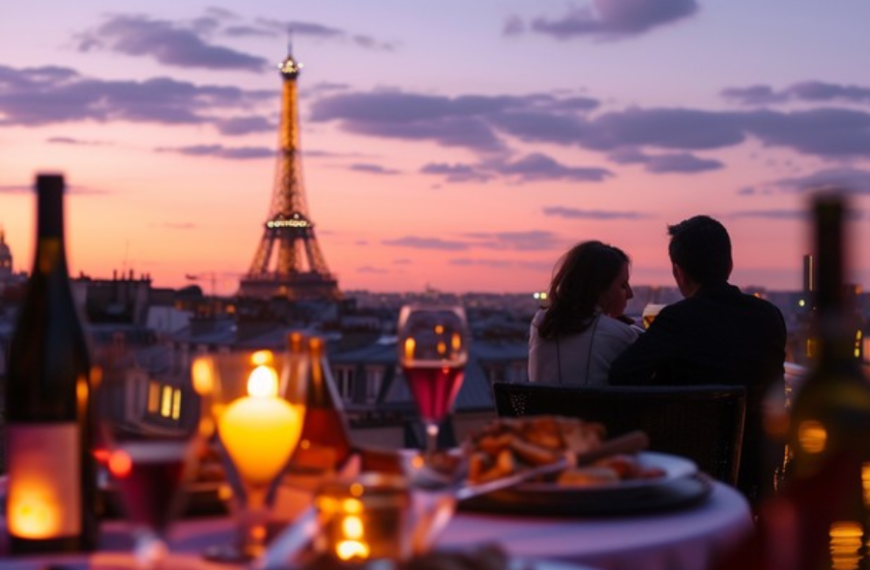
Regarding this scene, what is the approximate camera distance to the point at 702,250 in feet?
13.9

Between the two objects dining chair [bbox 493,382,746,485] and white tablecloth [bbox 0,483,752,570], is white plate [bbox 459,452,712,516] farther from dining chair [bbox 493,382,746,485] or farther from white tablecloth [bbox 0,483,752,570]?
dining chair [bbox 493,382,746,485]

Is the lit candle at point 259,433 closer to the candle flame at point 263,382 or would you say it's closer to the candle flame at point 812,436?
the candle flame at point 263,382

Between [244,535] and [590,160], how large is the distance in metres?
36.7

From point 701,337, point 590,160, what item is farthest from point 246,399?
point 590,160

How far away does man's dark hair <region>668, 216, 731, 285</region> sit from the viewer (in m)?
4.22

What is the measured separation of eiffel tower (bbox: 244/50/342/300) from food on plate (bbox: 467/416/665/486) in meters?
55.0

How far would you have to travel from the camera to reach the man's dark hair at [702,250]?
422cm

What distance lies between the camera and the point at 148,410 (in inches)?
57.4

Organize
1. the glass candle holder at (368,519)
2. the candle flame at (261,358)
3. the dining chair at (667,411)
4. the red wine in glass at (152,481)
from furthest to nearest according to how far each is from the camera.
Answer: the dining chair at (667,411), the candle flame at (261,358), the red wine in glass at (152,481), the glass candle holder at (368,519)

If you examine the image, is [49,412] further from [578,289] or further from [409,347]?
[578,289]

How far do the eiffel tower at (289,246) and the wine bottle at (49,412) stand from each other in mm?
54962

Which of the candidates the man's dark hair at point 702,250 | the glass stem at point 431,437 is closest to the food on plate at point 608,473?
the glass stem at point 431,437

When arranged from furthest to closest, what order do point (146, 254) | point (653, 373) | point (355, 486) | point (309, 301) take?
point (309, 301) → point (146, 254) → point (653, 373) → point (355, 486)

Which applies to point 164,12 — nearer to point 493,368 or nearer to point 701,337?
point 493,368
